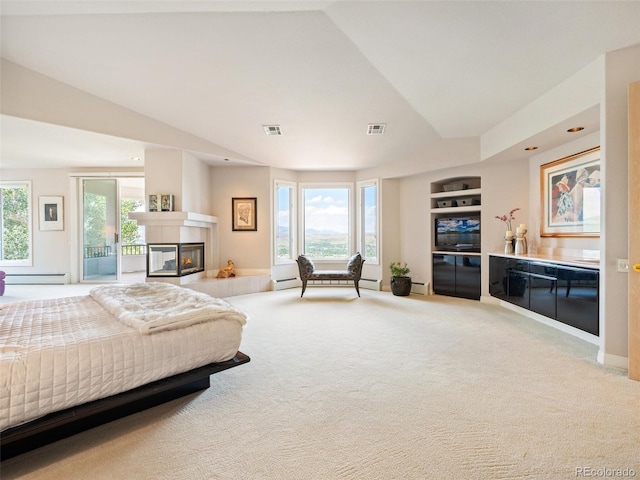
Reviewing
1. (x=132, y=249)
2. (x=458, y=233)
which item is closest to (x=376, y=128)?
(x=458, y=233)

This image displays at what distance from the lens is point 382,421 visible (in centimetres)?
193

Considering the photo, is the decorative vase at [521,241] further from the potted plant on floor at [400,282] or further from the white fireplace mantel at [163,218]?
the white fireplace mantel at [163,218]

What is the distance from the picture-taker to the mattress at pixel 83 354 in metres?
1.49

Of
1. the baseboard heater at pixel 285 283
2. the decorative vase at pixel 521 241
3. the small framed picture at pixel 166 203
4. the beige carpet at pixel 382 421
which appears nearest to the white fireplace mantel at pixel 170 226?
the small framed picture at pixel 166 203

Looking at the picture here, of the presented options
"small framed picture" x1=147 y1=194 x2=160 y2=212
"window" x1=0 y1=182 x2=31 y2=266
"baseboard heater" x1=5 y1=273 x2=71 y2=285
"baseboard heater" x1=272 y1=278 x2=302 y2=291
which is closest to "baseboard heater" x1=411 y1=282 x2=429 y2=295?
"baseboard heater" x1=272 y1=278 x2=302 y2=291

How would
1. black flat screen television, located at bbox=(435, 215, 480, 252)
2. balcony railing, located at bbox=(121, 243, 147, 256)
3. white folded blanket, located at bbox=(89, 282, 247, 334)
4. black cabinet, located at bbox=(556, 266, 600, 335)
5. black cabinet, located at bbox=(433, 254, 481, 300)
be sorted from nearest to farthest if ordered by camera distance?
white folded blanket, located at bbox=(89, 282, 247, 334)
black cabinet, located at bbox=(556, 266, 600, 335)
black cabinet, located at bbox=(433, 254, 481, 300)
black flat screen television, located at bbox=(435, 215, 480, 252)
balcony railing, located at bbox=(121, 243, 147, 256)

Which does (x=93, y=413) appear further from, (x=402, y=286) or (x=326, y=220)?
(x=326, y=220)

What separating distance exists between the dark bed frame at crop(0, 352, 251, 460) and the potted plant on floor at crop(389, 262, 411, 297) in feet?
13.9

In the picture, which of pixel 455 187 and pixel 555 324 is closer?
pixel 555 324

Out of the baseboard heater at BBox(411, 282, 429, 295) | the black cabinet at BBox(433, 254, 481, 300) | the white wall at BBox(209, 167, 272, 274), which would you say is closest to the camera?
the black cabinet at BBox(433, 254, 481, 300)

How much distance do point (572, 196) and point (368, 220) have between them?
3639mm

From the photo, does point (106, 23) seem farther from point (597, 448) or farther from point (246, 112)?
point (597, 448)

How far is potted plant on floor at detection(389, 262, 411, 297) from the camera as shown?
5.99 meters

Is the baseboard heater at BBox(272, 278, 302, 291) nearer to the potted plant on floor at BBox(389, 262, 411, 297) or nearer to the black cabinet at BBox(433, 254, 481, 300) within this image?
the potted plant on floor at BBox(389, 262, 411, 297)
